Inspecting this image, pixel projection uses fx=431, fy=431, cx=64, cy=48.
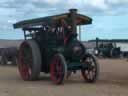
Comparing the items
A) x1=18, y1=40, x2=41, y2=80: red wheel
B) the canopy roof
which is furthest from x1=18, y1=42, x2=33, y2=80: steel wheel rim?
the canopy roof

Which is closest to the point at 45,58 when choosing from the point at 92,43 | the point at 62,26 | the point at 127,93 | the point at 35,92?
the point at 62,26

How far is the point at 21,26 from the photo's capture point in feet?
61.0

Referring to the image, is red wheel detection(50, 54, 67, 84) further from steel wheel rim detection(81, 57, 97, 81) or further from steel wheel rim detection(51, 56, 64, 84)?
steel wheel rim detection(81, 57, 97, 81)

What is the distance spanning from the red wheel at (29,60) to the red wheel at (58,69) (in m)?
1.00

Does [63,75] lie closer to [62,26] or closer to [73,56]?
[73,56]

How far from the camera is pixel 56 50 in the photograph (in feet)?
54.4

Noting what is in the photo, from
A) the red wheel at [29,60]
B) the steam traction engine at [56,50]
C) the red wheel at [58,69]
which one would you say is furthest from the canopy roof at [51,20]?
the red wheel at [58,69]

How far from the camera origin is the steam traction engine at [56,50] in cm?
1598

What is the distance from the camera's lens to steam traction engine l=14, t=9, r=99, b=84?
15977mm

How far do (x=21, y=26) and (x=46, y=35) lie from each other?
183 cm

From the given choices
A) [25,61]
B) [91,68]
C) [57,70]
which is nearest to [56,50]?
[57,70]

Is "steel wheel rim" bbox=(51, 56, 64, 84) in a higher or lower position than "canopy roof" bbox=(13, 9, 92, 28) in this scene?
lower

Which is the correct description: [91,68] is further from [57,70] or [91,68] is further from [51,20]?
[51,20]

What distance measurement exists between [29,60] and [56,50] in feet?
5.41
